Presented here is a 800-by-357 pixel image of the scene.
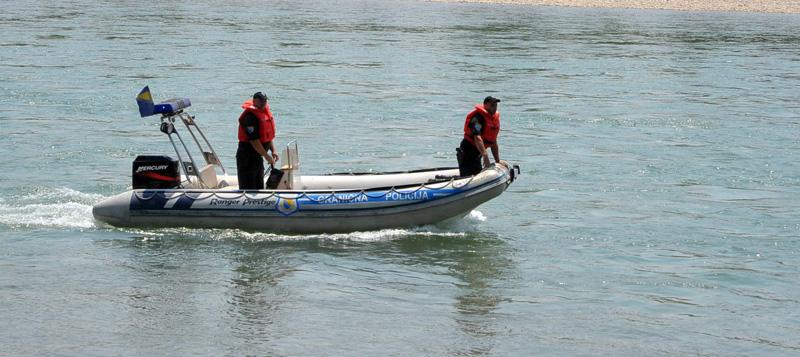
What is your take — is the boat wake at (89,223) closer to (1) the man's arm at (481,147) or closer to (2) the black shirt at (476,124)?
(1) the man's arm at (481,147)

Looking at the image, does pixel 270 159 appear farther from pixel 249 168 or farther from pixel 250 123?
pixel 250 123

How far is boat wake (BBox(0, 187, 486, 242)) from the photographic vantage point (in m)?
12.1

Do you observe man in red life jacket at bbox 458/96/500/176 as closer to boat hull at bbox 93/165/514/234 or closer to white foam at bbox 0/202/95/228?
boat hull at bbox 93/165/514/234

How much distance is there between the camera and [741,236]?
1278 cm

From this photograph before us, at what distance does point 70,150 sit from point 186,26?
A: 23.3 m

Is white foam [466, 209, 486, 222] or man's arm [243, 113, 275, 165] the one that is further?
white foam [466, 209, 486, 222]

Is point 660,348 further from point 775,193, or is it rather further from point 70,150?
point 70,150

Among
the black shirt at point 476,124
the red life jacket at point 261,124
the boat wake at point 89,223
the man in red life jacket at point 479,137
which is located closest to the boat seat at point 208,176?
the boat wake at point 89,223

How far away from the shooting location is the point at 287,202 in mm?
11914

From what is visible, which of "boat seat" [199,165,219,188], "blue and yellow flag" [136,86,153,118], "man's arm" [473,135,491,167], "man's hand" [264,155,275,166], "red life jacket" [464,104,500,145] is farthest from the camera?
"boat seat" [199,165,219,188]

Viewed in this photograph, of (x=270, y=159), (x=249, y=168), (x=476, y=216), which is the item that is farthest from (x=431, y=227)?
(x=249, y=168)

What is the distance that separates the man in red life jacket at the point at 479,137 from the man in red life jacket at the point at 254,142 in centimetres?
197

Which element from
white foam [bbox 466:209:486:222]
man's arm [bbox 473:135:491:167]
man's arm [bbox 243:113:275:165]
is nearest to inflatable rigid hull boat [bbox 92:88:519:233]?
man's arm [bbox 473:135:491:167]

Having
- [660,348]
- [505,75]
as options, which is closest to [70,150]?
[660,348]
